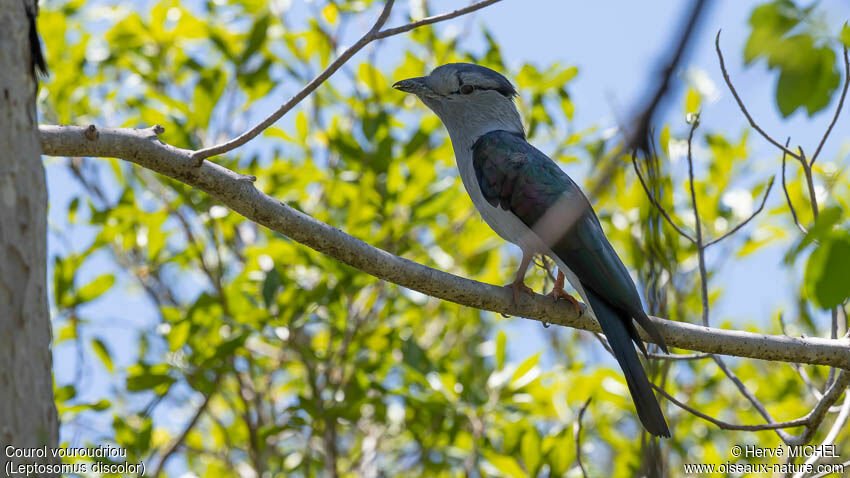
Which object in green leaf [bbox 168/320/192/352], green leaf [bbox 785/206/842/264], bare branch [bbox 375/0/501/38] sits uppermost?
green leaf [bbox 168/320/192/352]

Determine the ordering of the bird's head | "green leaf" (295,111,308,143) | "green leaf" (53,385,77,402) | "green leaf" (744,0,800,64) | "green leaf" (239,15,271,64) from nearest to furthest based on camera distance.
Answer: "green leaf" (744,0,800,64), "green leaf" (53,385,77,402), the bird's head, "green leaf" (239,15,271,64), "green leaf" (295,111,308,143)

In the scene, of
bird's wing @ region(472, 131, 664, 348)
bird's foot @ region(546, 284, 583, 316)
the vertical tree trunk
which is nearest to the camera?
the vertical tree trunk

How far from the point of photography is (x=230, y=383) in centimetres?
621

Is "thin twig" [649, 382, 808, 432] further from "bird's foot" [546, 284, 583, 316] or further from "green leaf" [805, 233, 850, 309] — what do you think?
"green leaf" [805, 233, 850, 309]

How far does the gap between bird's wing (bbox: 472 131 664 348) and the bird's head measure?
0.24 m

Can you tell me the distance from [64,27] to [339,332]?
2787 mm

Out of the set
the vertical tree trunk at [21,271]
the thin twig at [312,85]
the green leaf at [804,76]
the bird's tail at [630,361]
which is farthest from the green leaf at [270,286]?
the green leaf at [804,76]

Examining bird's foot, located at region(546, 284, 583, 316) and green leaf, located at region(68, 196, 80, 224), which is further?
green leaf, located at region(68, 196, 80, 224)

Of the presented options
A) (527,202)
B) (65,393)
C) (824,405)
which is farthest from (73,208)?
(824,405)

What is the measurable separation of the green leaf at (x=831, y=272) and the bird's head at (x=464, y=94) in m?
3.23

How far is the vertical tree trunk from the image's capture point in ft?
5.42

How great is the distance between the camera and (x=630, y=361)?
137 inches

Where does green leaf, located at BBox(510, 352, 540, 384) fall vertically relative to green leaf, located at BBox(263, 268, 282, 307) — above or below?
below

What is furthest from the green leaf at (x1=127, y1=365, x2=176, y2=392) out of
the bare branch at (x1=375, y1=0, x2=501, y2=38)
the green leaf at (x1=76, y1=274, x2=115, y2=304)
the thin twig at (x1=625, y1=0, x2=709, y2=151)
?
the thin twig at (x1=625, y1=0, x2=709, y2=151)
